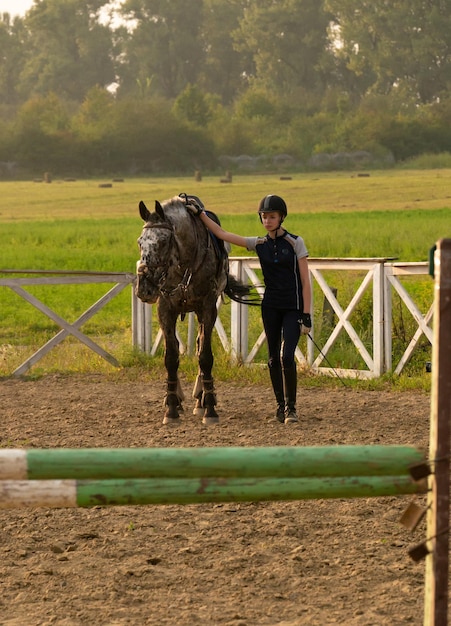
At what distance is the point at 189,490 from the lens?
4.09 meters

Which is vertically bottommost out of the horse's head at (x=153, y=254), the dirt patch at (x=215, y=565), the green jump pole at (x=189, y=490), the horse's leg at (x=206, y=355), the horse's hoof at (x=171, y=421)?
the horse's hoof at (x=171, y=421)

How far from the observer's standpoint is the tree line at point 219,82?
277ft

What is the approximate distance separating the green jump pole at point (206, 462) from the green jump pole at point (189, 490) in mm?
92

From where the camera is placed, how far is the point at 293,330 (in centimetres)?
959

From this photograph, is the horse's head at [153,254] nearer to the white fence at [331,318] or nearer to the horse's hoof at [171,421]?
the horse's hoof at [171,421]

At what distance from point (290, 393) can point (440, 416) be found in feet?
19.1

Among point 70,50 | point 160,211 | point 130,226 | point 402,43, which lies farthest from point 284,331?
point 70,50

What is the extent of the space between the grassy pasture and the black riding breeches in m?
2.96

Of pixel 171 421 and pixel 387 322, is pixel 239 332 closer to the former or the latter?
pixel 387 322

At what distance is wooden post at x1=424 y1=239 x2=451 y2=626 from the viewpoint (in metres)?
4.02

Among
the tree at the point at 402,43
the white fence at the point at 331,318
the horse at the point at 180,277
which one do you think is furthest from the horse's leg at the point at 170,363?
the tree at the point at 402,43

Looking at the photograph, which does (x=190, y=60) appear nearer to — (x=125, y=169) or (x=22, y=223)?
(x=125, y=169)

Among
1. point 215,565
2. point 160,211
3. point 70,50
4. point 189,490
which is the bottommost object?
point 215,565

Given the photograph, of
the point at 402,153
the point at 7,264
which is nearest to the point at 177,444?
the point at 7,264
